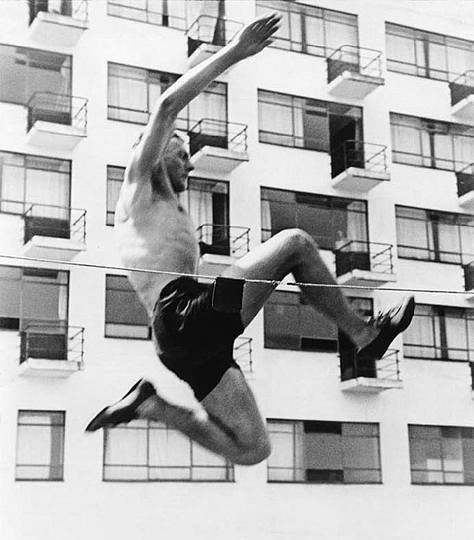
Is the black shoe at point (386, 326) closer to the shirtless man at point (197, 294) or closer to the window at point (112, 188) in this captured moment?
the shirtless man at point (197, 294)

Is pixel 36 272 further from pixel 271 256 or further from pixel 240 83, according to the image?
pixel 271 256

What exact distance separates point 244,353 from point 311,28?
4892 millimetres

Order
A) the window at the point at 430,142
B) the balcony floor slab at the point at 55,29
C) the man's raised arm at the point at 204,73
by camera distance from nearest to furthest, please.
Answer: the man's raised arm at the point at 204,73 → the balcony floor slab at the point at 55,29 → the window at the point at 430,142

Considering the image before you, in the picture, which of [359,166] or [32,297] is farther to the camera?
[359,166]

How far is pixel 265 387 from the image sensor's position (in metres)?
14.1

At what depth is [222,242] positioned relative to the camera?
14.4 meters

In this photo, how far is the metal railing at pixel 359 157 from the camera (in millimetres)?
15727

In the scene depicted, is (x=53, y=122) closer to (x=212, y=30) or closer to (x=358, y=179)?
(x=212, y=30)

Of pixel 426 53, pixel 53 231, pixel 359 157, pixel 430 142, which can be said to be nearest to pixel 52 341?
pixel 53 231

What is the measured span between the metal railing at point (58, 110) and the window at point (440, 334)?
532 cm

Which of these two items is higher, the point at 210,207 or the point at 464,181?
the point at 464,181

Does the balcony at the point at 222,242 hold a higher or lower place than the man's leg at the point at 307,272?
higher

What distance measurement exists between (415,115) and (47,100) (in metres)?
5.83

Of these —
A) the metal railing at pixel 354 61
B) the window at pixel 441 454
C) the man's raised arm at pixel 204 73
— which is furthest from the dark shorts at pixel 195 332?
the metal railing at pixel 354 61
